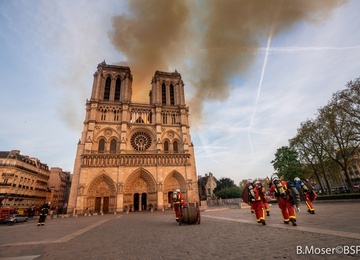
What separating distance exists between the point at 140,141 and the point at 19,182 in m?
22.4

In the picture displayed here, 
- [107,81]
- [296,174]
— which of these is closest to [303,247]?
[296,174]

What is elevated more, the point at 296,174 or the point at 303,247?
the point at 296,174

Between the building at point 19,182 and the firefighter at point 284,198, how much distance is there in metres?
36.2

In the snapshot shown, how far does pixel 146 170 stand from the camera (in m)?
28.8

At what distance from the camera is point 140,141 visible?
32.8m

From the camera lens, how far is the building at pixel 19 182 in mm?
28806

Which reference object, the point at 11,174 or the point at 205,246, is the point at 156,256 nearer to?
the point at 205,246

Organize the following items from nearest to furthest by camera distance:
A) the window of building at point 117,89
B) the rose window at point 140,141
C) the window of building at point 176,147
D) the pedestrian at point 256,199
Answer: the pedestrian at point 256,199, the rose window at point 140,141, the window of building at point 176,147, the window of building at point 117,89

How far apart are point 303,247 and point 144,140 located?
3100 centimetres

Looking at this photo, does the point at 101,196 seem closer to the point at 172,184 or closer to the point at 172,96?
Answer: the point at 172,184

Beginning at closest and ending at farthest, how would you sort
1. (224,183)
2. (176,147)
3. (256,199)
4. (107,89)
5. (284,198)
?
(284,198)
(256,199)
(176,147)
(107,89)
(224,183)

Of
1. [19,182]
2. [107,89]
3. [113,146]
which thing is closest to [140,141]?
[113,146]

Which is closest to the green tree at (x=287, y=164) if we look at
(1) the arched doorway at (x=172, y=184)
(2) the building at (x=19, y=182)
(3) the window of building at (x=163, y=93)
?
(1) the arched doorway at (x=172, y=184)

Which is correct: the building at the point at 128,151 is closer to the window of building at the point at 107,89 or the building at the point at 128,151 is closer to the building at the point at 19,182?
the window of building at the point at 107,89
